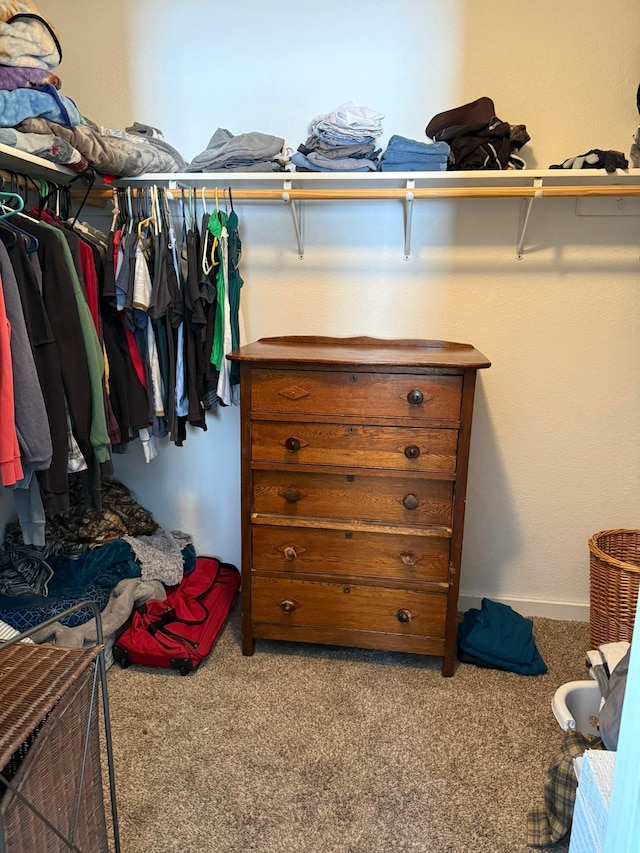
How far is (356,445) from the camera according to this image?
195 centimetres

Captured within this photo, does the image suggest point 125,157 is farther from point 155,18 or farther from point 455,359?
point 455,359

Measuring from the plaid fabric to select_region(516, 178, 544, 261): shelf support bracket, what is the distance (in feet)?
5.22

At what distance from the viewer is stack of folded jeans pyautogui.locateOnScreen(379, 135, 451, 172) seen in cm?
197

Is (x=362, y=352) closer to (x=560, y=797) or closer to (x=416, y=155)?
(x=416, y=155)

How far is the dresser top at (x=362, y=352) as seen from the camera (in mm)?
1848

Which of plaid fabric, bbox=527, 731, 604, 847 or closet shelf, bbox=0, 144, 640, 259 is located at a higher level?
closet shelf, bbox=0, 144, 640, 259

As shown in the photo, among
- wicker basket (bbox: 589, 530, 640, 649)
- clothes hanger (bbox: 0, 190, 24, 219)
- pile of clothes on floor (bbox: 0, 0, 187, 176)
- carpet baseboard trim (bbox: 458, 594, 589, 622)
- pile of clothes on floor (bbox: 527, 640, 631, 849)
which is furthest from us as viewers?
carpet baseboard trim (bbox: 458, 594, 589, 622)

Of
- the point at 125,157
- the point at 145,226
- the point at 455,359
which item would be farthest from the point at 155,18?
the point at 455,359

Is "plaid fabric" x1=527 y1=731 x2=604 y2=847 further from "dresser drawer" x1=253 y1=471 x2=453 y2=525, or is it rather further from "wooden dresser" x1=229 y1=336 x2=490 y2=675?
"dresser drawer" x1=253 y1=471 x2=453 y2=525

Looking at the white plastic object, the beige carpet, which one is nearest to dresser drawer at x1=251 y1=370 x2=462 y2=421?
the white plastic object

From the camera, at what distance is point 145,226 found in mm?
2074

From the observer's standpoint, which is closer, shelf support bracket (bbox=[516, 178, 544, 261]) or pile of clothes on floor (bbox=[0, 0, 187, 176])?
pile of clothes on floor (bbox=[0, 0, 187, 176])

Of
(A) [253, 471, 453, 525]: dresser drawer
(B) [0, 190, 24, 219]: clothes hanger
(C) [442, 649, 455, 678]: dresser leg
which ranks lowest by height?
(C) [442, 649, 455, 678]: dresser leg

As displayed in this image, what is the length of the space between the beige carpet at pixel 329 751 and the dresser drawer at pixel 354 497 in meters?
0.57
